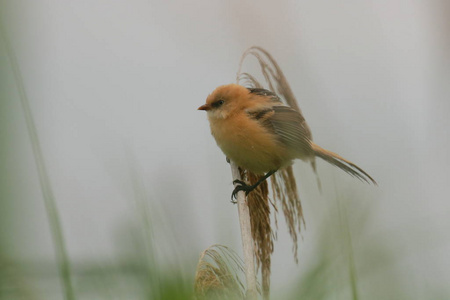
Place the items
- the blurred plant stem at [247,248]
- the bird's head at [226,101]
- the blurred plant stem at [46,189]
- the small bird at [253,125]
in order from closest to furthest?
the blurred plant stem at [46,189] → the blurred plant stem at [247,248] → the small bird at [253,125] → the bird's head at [226,101]

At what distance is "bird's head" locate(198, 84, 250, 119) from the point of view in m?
3.45

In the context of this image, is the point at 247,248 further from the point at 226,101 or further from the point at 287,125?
the point at 226,101

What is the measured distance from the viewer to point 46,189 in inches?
36.5

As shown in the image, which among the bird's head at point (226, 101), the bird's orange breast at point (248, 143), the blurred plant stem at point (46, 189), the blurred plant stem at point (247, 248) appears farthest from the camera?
the bird's head at point (226, 101)

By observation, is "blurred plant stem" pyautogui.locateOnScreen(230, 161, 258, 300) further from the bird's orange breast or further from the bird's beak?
→ the bird's beak

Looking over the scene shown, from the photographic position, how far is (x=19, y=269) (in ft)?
3.24

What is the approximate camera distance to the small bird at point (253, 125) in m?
3.20

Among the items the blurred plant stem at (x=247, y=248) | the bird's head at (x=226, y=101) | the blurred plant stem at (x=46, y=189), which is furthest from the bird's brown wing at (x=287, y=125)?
the blurred plant stem at (x=46, y=189)

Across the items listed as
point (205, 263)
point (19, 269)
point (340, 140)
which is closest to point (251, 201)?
point (205, 263)

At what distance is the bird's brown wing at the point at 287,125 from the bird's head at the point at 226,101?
100mm

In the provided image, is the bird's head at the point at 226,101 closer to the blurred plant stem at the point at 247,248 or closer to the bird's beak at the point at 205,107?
the bird's beak at the point at 205,107

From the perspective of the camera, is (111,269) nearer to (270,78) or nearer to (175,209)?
(175,209)

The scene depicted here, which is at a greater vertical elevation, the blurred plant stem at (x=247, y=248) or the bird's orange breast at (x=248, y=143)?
the bird's orange breast at (x=248, y=143)

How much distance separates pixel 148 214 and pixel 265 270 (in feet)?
A: 3.96
